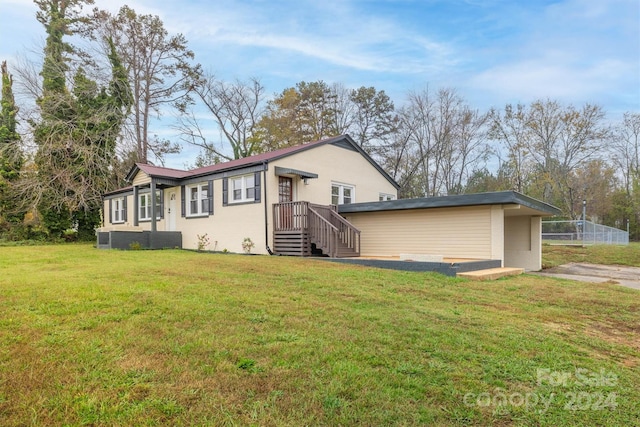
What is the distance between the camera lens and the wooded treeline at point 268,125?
1977cm

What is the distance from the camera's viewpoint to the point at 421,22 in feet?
38.9

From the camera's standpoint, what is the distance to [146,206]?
17312 millimetres

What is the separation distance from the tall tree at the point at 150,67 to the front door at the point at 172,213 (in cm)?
1023

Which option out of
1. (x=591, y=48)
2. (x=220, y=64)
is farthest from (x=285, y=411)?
(x=220, y=64)

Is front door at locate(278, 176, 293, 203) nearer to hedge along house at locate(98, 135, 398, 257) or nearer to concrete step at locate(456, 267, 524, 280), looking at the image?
hedge along house at locate(98, 135, 398, 257)

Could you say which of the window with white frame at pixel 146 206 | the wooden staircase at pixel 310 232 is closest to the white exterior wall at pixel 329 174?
the wooden staircase at pixel 310 232

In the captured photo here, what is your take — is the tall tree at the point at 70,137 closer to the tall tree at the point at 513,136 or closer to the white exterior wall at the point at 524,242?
the white exterior wall at the point at 524,242

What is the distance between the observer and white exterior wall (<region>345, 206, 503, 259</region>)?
10.6 metres

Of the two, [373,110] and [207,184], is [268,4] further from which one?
[373,110]

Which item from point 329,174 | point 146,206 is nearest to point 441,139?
point 329,174

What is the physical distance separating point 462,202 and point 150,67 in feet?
80.4

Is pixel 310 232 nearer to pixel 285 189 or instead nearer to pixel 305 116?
pixel 285 189

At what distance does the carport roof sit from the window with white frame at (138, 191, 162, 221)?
907cm

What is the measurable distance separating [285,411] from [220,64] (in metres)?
31.3
